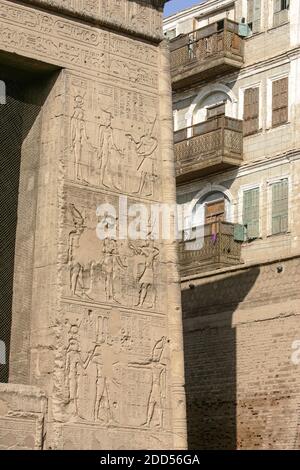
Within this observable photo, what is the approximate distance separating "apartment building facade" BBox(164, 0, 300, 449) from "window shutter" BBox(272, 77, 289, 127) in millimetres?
18

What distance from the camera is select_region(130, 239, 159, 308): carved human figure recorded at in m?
15.8

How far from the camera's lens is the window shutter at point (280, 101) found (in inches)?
966

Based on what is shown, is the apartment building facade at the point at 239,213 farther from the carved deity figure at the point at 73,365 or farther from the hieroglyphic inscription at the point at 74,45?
the carved deity figure at the point at 73,365

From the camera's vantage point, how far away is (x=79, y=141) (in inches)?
617

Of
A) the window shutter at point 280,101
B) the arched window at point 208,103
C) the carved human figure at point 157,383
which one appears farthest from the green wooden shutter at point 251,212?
the carved human figure at point 157,383

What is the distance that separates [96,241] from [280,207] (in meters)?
9.26

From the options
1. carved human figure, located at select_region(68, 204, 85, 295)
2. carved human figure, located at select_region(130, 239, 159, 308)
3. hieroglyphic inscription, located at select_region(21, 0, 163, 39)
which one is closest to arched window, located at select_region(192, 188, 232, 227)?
hieroglyphic inscription, located at select_region(21, 0, 163, 39)

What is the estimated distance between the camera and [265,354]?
21.1 metres

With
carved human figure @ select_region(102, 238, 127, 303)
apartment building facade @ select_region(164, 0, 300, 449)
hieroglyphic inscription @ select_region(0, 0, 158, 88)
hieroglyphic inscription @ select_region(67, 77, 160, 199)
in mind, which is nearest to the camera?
hieroglyphic inscription @ select_region(0, 0, 158, 88)

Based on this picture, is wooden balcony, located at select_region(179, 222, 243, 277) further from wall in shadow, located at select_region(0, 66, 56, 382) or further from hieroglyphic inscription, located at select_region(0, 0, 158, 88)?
wall in shadow, located at select_region(0, 66, 56, 382)

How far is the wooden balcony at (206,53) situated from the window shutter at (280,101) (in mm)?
1168

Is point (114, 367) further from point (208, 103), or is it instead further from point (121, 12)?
point (208, 103)
